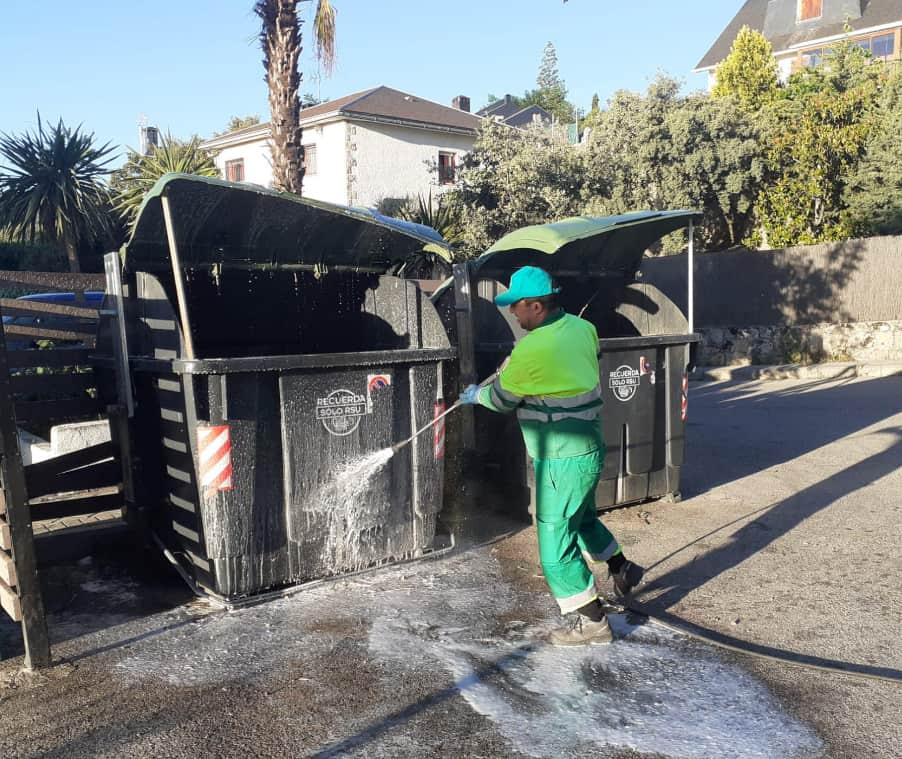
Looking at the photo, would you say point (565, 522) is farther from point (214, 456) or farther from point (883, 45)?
point (883, 45)

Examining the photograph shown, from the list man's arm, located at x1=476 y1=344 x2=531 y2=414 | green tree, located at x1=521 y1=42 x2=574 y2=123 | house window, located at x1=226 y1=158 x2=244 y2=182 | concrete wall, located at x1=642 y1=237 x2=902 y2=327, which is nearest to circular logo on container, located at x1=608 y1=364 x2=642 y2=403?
man's arm, located at x1=476 y1=344 x2=531 y2=414

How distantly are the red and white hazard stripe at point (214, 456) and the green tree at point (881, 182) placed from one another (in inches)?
672

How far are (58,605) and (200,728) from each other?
1.74 m

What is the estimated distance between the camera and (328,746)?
3.01 metres

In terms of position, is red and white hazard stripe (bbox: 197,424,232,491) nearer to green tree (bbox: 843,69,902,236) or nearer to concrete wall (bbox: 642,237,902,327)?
concrete wall (bbox: 642,237,902,327)

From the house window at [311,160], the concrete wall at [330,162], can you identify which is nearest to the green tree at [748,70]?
the concrete wall at [330,162]

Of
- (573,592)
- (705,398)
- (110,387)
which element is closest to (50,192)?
(705,398)

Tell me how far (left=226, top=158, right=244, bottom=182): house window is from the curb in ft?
64.2

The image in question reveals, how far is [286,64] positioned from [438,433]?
9700 mm

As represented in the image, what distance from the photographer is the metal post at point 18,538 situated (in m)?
3.54

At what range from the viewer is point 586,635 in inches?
150

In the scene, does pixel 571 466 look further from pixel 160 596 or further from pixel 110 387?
pixel 110 387

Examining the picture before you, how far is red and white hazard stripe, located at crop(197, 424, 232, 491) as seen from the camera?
417 centimetres

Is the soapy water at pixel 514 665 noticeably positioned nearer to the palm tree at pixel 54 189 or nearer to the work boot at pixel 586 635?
the work boot at pixel 586 635
